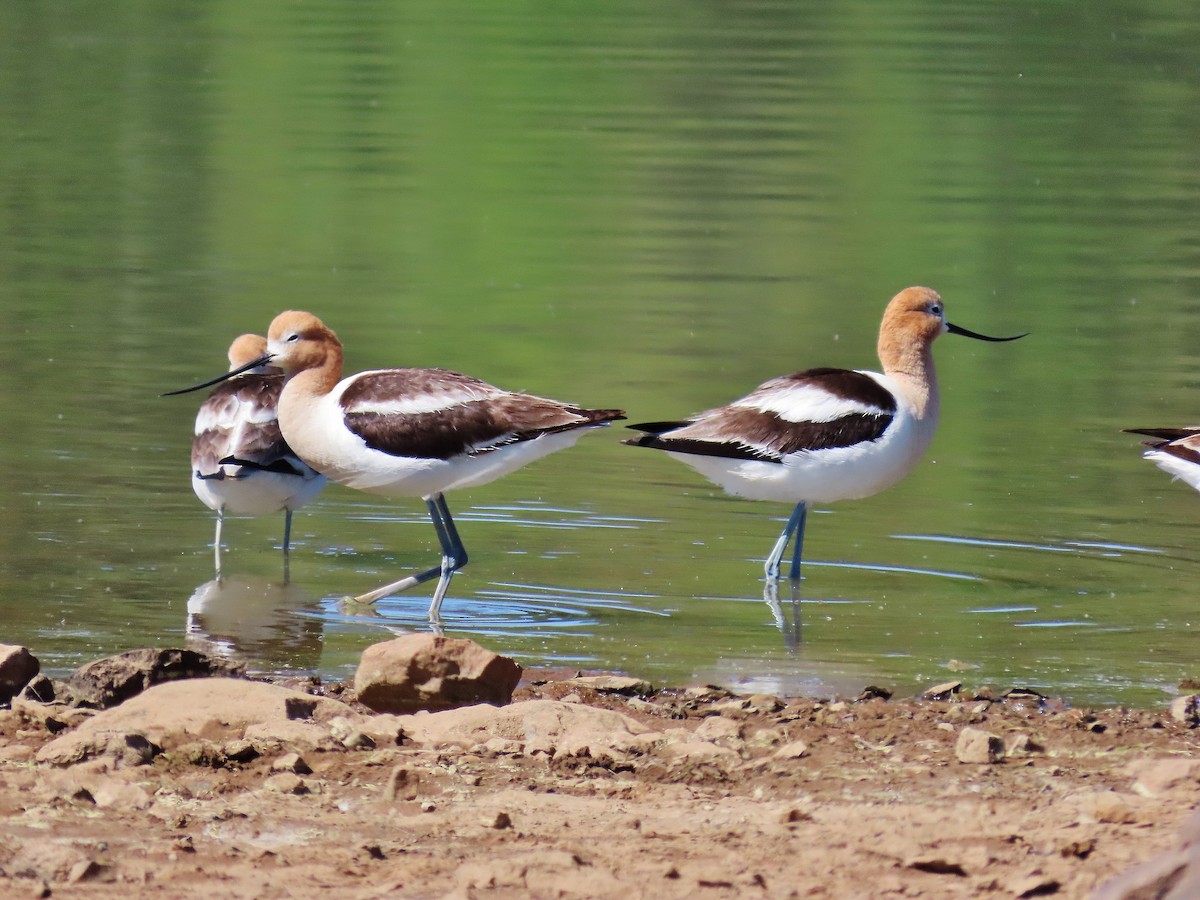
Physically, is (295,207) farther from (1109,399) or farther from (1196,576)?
(1196,576)

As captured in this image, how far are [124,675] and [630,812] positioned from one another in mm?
1975

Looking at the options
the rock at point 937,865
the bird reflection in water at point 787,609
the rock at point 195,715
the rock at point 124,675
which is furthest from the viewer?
the bird reflection in water at point 787,609

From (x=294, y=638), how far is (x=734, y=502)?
328 centimetres

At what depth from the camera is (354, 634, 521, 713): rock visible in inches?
264

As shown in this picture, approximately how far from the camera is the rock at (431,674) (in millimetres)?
6699

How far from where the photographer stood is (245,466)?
9.30m

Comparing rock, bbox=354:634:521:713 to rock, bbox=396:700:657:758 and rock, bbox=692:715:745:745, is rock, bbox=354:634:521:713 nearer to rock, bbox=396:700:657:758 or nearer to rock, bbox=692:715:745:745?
rock, bbox=396:700:657:758

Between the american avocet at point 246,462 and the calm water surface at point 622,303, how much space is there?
251 mm

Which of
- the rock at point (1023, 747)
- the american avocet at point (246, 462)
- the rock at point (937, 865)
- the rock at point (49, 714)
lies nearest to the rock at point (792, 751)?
the rock at point (1023, 747)

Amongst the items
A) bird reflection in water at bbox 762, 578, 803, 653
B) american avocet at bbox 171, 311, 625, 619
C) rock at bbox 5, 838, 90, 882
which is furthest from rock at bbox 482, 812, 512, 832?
american avocet at bbox 171, 311, 625, 619

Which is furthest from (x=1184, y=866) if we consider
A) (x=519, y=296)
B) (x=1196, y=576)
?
(x=519, y=296)

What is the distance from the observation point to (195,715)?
20.2 ft

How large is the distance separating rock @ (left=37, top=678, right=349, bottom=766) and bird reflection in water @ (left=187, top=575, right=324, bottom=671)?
1275 millimetres

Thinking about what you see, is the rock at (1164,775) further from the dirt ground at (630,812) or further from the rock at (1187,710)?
the rock at (1187,710)
